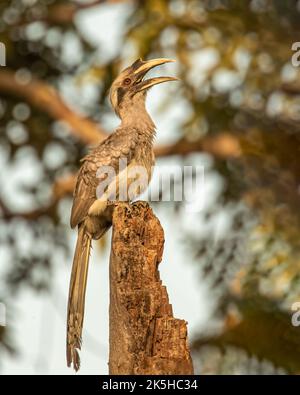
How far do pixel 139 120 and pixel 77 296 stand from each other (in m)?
1.82

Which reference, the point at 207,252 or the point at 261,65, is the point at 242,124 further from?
the point at 207,252

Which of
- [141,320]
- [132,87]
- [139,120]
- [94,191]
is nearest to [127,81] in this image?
[132,87]

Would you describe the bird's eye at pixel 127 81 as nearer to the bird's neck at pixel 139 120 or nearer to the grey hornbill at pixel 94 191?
the bird's neck at pixel 139 120

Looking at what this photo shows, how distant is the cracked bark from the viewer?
6328 millimetres

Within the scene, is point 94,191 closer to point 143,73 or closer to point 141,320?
point 143,73

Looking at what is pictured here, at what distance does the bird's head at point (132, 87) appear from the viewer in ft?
31.4

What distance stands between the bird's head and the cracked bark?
2.90 meters

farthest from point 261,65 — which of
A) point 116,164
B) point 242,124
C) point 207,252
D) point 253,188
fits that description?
point 116,164

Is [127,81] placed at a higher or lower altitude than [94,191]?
higher

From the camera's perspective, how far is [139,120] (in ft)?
30.2

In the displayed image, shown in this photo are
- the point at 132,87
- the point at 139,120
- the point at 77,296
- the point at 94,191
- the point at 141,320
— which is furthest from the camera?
the point at 132,87

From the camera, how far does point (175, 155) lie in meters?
13.6

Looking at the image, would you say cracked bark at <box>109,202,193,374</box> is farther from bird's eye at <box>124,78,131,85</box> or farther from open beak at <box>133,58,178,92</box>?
bird's eye at <box>124,78,131,85</box>

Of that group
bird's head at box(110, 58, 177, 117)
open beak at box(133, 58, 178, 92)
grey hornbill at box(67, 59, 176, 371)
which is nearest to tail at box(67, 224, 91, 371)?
grey hornbill at box(67, 59, 176, 371)
